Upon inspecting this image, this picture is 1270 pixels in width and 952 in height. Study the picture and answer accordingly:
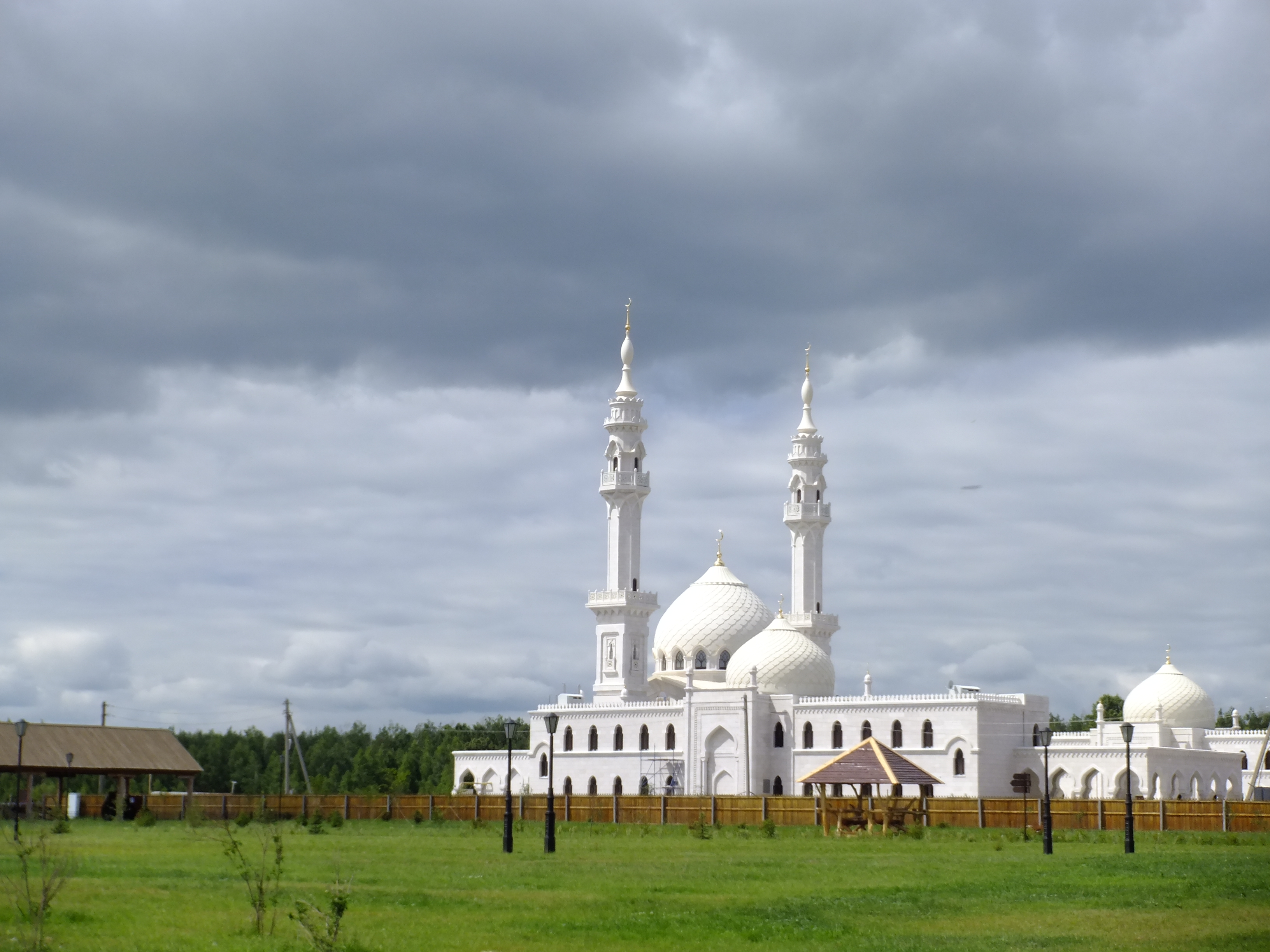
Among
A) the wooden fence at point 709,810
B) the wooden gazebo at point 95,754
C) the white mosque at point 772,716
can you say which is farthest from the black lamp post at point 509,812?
the white mosque at point 772,716

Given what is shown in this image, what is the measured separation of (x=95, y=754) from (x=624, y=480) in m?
31.1

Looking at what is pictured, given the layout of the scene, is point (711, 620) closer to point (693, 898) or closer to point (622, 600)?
point (622, 600)

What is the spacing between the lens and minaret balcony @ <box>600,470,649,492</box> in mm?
79125

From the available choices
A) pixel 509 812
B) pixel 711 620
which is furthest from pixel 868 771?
pixel 711 620

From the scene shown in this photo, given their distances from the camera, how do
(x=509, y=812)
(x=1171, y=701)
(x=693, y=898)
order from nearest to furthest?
(x=693, y=898), (x=509, y=812), (x=1171, y=701)

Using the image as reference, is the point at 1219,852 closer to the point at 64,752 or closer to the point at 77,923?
the point at 77,923

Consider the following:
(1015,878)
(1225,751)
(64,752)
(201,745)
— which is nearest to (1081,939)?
(1015,878)

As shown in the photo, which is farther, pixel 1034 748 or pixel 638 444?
pixel 638 444

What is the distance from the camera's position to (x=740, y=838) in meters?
41.2

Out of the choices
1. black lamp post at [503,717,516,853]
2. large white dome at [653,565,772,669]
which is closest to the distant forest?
large white dome at [653,565,772,669]

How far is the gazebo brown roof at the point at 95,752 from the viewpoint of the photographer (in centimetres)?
5359

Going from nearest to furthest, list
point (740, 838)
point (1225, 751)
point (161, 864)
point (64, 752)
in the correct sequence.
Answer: point (161, 864), point (740, 838), point (64, 752), point (1225, 751)

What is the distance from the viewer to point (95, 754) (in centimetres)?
5631

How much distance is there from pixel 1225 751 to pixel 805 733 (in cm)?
1939
